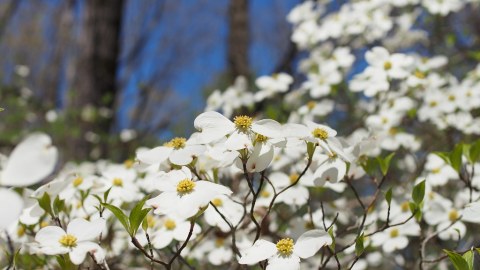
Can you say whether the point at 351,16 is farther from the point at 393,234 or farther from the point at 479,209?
the point at 479,209

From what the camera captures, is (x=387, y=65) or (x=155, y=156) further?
(x=387, y=65)

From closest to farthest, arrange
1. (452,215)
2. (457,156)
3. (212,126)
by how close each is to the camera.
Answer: (212,126) < (457,156) < (452,215)

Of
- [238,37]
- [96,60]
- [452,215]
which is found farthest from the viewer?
[238,37]

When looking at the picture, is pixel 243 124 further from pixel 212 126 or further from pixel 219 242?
pixel 219 242

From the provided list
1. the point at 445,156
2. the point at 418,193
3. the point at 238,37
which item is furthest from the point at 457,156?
the point at 238,37

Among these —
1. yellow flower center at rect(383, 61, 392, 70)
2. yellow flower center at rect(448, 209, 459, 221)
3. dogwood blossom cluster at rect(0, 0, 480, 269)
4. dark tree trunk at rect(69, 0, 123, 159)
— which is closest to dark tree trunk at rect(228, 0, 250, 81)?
dark tree trunk at rect(69, 0, 123, 159)

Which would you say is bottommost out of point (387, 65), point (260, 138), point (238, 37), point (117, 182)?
point (260, 138)

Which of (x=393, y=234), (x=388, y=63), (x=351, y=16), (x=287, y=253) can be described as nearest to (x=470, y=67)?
(x=351, y=16)
